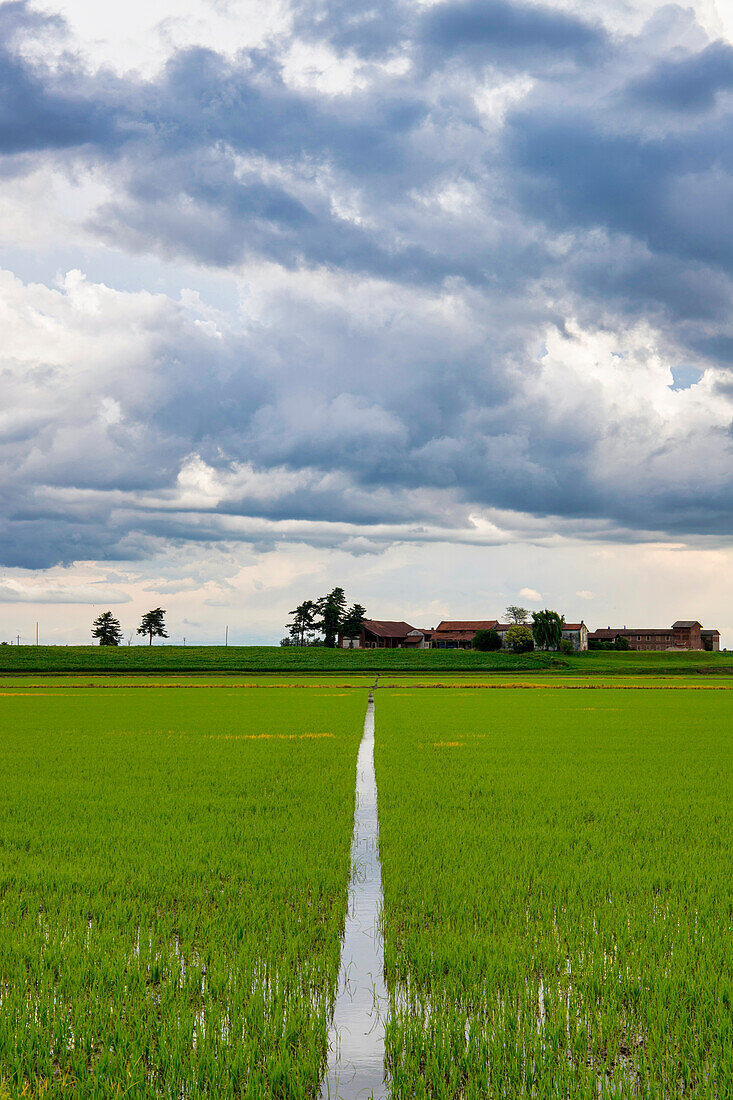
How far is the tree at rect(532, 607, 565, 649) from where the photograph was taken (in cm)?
13175

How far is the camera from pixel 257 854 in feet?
30.1

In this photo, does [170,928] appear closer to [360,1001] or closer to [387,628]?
[360,1001]

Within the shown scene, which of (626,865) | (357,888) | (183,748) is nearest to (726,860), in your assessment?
(626,865)

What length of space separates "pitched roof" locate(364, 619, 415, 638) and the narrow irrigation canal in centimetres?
14489


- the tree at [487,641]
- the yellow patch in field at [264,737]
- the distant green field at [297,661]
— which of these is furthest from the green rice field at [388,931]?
the tree at [487,641]

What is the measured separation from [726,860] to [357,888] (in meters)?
4.37

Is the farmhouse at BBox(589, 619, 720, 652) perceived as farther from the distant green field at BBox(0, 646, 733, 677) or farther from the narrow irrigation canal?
the narrow irrigation canal

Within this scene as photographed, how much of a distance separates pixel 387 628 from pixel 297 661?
56495 millimetres

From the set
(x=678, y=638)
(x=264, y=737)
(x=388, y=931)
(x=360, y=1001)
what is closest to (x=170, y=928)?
(x=388, y=931)

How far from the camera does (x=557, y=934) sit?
658 centimetres

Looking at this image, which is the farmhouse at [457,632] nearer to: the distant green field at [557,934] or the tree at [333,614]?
the tree at [333,614]

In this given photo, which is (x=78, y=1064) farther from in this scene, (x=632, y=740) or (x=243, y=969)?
(x=632, y=740)

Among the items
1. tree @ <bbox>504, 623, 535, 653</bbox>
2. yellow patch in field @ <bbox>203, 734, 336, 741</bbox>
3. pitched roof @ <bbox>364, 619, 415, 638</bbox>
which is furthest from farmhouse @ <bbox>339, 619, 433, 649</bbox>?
yellow patch in field @ <bbox>203, 734, 336, 741</bbox>

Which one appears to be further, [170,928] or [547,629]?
[547,629]
